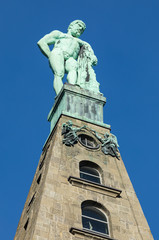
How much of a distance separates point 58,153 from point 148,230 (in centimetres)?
733

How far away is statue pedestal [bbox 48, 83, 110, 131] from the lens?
36750 mm

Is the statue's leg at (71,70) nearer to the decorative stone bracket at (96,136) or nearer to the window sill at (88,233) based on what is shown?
the decorative stone bracket at (96,136)

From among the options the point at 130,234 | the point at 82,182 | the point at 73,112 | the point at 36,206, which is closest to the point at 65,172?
the point at 82,182

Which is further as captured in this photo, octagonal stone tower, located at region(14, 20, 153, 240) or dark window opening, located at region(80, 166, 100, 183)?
dark window opening, located at region(80, 166, 100, 183)

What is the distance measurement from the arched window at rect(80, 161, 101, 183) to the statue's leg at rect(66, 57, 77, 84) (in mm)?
10437

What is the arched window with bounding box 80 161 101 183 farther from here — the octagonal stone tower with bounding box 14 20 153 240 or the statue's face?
the statue's face

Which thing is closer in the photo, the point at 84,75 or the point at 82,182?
the point at 82,182

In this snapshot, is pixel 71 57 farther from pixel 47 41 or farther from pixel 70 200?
pixel 70 200

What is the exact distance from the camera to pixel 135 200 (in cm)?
3017

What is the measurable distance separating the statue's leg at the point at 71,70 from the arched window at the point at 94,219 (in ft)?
48.1

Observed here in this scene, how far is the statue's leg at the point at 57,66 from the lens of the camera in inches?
1615

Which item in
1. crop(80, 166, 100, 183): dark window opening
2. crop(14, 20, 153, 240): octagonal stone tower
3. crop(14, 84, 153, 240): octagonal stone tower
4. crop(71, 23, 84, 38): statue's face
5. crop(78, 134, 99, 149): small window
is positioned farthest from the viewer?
crop(71, 23, 84, 38): statue's face

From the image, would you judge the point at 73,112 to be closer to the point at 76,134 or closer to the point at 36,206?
the point at 76,134

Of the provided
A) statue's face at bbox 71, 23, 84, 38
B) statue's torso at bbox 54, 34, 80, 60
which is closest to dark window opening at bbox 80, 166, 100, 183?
statue's torso at bbox 54, 34, 80, 60
